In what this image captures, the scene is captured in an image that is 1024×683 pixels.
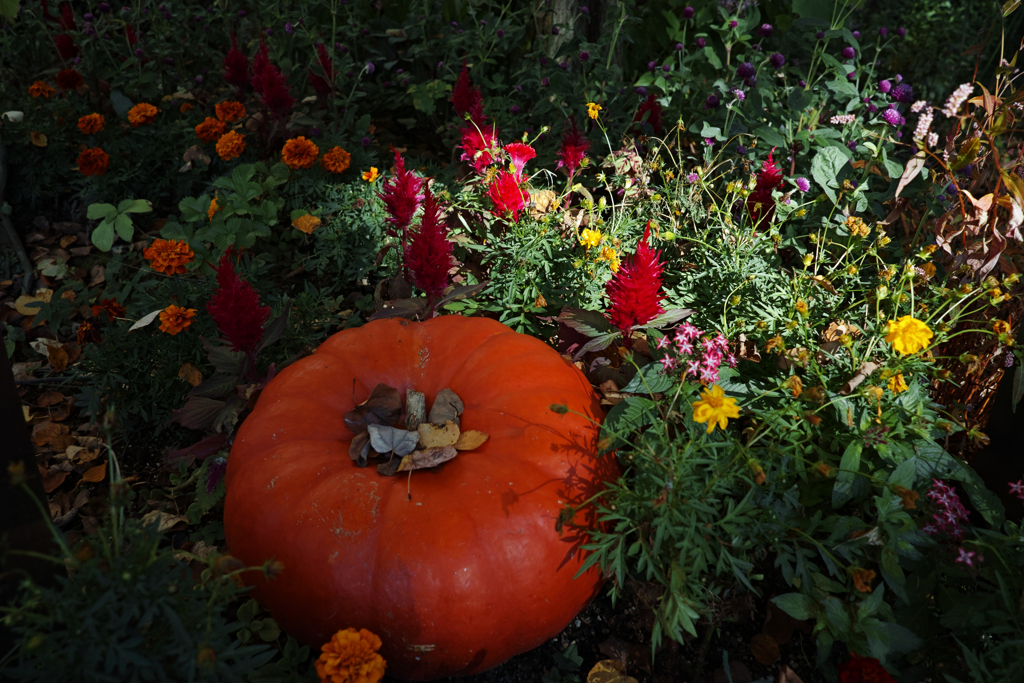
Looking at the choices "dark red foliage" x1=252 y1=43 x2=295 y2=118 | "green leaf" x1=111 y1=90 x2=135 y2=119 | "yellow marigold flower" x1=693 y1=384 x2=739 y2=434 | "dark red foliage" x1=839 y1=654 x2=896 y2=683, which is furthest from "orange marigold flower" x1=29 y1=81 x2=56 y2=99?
"dark red foliage" x1=839 y1=654 x2=896 y2=683

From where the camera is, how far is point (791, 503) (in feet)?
5.29

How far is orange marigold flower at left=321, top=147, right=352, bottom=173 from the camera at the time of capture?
2.96 m

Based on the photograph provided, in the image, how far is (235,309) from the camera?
5.77ft

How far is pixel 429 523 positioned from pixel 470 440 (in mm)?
258

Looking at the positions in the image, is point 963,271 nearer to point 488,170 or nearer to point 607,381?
point 607,381

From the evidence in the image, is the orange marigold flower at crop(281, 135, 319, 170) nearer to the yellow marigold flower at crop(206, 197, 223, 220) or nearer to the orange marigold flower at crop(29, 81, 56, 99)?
the yellow marigold flower at crop(206, 197, 223, 220)

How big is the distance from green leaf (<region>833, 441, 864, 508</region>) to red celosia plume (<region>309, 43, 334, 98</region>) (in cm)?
291

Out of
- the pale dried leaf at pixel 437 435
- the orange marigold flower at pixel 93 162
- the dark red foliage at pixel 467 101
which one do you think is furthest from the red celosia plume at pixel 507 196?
the orange marigold flower at pixel 93 162

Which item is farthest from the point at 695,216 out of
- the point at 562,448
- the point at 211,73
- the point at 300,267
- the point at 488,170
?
the point at 211,73

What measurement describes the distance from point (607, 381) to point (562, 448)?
354 millimetres

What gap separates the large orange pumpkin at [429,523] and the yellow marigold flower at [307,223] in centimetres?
114

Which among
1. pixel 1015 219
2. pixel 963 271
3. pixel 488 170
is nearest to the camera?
pixel 1015 219

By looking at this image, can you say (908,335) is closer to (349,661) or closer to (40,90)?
(349,661)

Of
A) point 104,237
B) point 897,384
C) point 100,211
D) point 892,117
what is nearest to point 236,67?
point 100,211
